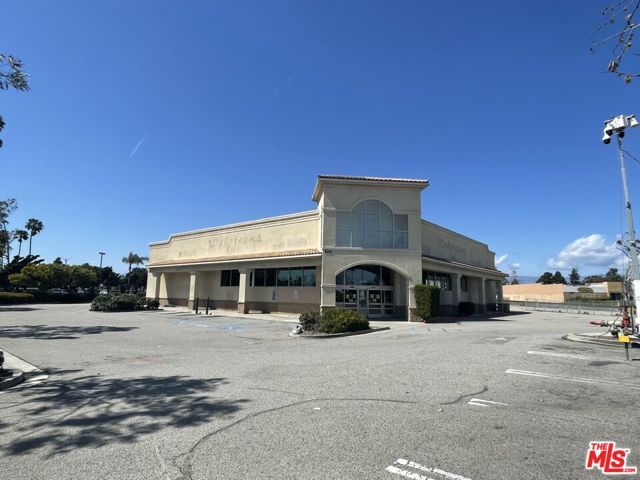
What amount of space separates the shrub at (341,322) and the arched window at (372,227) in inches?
275

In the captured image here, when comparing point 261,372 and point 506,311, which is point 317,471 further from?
point 506,311

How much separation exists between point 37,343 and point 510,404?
15037 mm

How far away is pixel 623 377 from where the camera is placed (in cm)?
870

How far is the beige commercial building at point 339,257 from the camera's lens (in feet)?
82.5

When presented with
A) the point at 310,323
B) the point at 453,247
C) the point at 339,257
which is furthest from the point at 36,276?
the point at 453,247

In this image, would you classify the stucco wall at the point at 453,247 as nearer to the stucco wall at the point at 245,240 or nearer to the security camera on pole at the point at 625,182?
the stucco wall at the point at 245,240

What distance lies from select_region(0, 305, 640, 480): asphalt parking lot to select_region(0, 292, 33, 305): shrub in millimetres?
37663

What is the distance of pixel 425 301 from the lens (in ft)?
79.3

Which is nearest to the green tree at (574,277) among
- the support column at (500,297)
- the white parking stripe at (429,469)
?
the support column at (500,297)

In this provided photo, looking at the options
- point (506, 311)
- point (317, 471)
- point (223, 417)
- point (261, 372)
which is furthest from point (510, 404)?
point (506, 311)

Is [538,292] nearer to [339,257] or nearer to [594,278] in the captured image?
[339,257]

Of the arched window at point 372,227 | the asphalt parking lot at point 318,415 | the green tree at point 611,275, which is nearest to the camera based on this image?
the asphalt parking lot at point 318,415

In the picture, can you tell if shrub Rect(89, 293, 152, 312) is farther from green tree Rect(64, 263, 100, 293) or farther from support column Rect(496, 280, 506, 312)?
support column Rect(496, 280, 506, 312)

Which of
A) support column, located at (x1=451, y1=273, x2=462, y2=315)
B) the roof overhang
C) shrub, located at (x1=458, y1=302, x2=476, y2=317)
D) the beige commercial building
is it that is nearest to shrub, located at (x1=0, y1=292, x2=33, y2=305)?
the beige commercial building
